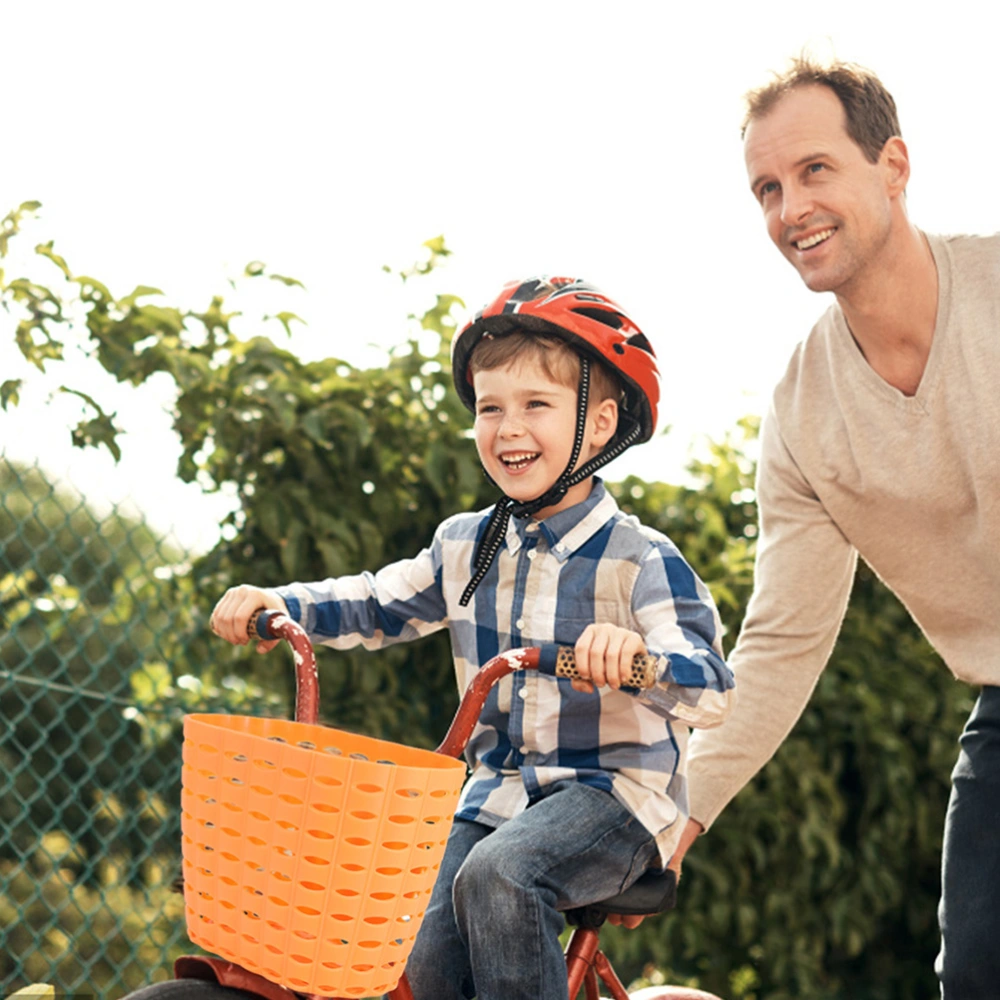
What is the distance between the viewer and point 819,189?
3123mm

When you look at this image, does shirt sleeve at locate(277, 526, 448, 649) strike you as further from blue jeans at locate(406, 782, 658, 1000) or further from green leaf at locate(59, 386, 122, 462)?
green leaf at locate(59, 386, 122, 462)

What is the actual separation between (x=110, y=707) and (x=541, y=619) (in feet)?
6.92

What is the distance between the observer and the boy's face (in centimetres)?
268

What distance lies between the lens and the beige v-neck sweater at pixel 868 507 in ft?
10.0

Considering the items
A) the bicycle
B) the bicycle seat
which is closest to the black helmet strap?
the bicycle

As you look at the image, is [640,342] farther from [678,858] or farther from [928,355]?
[678,858]

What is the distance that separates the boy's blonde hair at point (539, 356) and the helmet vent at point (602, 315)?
7 centimetres

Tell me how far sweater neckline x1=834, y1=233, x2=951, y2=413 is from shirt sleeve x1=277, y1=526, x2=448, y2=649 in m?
1.14

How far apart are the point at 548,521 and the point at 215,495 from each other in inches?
73.4

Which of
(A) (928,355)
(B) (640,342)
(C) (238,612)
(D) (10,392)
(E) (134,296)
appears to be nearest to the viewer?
(C) (238,612)

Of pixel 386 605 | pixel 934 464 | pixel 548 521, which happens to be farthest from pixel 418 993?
pixel 934 464

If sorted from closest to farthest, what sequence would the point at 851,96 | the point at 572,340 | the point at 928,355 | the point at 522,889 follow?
the point at 522,889, the point at 572,340, the point at 928,355, the point at 851,96

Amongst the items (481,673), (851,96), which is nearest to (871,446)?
(851,96)

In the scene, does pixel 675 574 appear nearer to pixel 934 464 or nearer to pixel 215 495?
pixel 934 464
